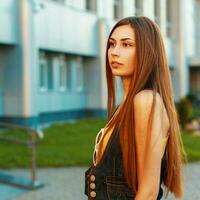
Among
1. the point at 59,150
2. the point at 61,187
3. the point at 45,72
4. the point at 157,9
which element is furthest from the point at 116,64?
the point at 157,9

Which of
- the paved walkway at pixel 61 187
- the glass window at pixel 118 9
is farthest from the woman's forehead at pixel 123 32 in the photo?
the glass window at pixel 118 9

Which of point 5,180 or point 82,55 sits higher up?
point 82,55

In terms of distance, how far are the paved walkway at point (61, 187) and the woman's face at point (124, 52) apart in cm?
475

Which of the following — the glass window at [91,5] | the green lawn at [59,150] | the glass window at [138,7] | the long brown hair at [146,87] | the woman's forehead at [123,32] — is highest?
the glass window at [138,7]

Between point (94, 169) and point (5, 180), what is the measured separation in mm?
6898

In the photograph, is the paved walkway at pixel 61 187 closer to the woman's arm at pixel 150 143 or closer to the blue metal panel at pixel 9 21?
the woman's arm at pixel 150 143

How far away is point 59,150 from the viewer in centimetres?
1311

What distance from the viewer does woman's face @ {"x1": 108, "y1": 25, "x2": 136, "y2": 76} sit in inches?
81.2

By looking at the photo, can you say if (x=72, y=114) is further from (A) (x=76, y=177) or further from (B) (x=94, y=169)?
(B) (x=94, y=169)

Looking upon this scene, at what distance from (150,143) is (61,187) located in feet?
22.0

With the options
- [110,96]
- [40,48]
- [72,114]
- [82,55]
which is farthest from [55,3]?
[110,96]

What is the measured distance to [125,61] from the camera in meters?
2.07

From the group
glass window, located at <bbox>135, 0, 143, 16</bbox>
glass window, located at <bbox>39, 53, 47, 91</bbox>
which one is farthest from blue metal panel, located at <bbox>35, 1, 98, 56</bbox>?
glass window, located at <bbox>135, 0, 143, 16</bbox>

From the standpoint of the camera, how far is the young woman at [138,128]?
6.41ft
